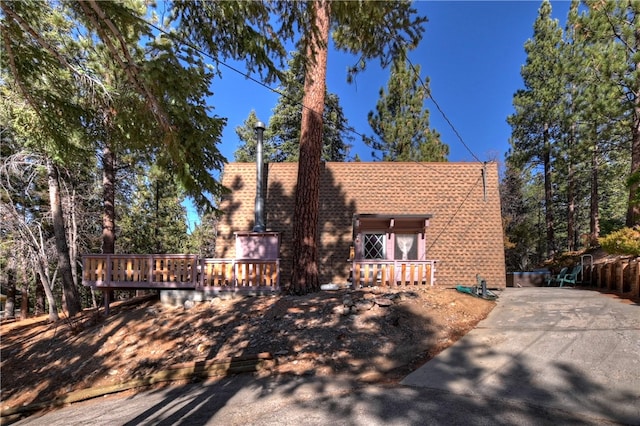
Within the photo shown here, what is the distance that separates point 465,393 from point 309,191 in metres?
6.00

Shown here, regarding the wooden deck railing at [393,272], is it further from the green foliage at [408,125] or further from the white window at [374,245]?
the green foliage at [408,125]

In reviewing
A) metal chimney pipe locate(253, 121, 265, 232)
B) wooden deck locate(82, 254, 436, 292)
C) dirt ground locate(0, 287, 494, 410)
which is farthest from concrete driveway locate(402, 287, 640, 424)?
metal chimney pipe locate(253, 121, 265, 232)

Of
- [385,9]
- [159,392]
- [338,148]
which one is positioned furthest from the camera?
[338,148]

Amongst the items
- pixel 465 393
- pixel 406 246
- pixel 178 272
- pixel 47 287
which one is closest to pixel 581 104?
pixel 406 246

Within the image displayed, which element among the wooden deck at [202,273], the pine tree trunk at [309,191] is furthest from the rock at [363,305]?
the wooden deck at [202,273]

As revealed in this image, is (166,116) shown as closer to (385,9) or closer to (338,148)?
(385,9)

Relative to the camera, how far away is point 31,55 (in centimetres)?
469

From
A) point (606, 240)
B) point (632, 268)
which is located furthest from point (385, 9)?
point (632, 268)

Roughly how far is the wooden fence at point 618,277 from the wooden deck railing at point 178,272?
887 cm

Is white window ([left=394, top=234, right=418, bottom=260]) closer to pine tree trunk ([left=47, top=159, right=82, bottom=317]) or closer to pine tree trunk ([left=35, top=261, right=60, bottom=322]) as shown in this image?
pine tree trunk ([left=47, top=159, right=82, bottom=317])

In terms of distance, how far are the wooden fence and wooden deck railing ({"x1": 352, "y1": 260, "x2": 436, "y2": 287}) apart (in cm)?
462

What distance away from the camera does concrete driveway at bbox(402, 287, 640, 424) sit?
398cm

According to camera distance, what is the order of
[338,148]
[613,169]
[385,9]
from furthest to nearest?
[338,148], [613,169], [385,9]

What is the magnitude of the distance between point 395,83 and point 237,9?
17.0 meters
